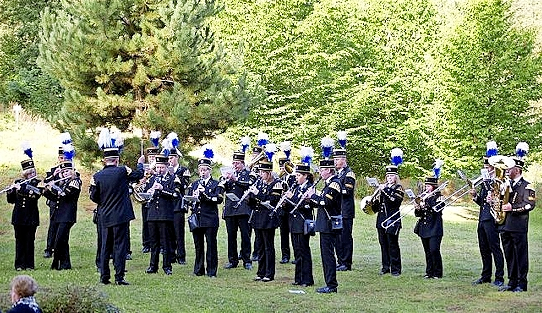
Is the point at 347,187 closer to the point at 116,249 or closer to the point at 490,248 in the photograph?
the point at 490,248

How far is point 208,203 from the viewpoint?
14.5 m

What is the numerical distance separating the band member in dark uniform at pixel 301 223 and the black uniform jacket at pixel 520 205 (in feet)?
10.1

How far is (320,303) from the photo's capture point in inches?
470

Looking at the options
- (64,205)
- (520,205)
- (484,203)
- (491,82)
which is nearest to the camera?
(520,205)

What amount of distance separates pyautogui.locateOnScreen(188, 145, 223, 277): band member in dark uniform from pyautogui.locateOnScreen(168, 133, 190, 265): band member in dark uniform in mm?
705

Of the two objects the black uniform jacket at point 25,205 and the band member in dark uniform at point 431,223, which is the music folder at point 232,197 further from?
the black uniform jacket at point 25,205

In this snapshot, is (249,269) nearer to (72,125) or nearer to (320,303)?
(320,303)

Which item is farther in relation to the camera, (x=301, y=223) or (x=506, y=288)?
(x=301, y=223)

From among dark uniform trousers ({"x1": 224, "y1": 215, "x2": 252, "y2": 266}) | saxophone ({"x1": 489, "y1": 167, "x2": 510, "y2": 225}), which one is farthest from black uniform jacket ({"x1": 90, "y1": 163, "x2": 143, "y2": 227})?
saxophone ({"x1": 489, "y1": 167, "x2": 510, "y2": 225})

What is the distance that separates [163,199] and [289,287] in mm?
2736

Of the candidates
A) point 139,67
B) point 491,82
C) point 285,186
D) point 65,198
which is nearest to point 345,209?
point 285,186

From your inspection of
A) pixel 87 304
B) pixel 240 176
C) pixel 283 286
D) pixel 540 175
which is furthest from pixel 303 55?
pixel 87 304

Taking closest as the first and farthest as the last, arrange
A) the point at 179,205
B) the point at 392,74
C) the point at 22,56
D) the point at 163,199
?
the point at 163,199, the point at 179,205, the point at 22,56, the point at 392,74

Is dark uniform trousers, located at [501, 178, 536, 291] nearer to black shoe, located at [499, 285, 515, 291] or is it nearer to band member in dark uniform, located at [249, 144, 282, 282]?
black shoe, located at [499, 285, 515, 291]
